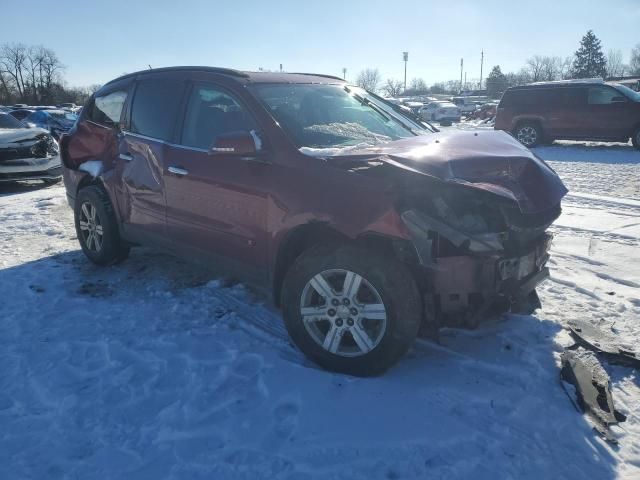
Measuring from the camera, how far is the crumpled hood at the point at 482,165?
2992mm

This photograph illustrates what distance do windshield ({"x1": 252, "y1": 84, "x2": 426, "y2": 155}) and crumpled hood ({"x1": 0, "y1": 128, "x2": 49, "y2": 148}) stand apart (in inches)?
300

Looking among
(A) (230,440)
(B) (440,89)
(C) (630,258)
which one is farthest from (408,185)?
(B) (440,89)

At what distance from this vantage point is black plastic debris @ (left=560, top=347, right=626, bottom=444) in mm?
2691

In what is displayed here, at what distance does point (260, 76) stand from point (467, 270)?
7.41 ft

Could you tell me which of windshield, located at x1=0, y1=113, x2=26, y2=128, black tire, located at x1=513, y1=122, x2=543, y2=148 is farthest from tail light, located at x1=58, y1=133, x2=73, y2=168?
black tire, located at x1=513, y1=122, x2=543, y2=148

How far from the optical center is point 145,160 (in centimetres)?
434

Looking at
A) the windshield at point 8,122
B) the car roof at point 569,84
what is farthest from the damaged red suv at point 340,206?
the car roof at point 569,84

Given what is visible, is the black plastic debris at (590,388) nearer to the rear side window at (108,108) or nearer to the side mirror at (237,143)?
the side mirror at (237,143)

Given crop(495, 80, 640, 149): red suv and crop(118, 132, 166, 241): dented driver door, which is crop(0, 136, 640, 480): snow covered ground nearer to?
crop(118, 132, 166, 241): dented driver door

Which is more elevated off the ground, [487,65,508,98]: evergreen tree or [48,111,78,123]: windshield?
[487,65,508,98]: evergreen tree

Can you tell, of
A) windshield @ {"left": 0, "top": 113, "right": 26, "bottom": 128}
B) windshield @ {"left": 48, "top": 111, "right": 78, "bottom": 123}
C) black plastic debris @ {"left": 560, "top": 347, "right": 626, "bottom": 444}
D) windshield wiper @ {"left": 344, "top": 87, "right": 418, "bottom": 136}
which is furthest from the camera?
windshield @ {"left": 48, "top": 111, "right": 78, "bottom": 123}

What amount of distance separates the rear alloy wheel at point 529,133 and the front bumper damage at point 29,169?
498 inches

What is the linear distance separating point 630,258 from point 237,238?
3915mm

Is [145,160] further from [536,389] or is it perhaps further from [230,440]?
[536,389]
